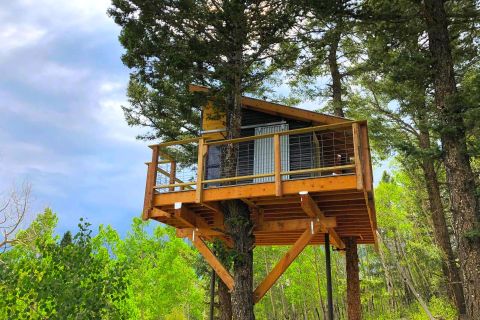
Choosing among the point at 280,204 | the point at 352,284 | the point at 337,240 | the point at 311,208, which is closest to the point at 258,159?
the point at 280,204

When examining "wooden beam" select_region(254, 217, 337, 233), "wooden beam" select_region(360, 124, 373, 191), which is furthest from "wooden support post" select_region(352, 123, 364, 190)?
"wooden beam" select_region(254, 217, 337, 233)

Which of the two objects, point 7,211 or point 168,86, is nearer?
point 168,86

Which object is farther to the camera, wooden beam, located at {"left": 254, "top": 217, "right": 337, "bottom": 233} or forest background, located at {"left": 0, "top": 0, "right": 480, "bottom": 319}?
wooden beam, located at {"left": 254, "top": 217, "right": 337, "bottom": 233}

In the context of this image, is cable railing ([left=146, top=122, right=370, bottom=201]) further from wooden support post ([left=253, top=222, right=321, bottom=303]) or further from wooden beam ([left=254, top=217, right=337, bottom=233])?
wooden support post ([left=253, top=222, right=321, bottom=303])

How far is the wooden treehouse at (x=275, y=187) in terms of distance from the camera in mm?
7188

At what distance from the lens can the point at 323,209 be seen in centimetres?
845

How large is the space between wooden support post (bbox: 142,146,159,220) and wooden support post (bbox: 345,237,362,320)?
638cm

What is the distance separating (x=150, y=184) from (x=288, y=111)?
3.86 meters

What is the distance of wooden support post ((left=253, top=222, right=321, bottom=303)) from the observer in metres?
7.55

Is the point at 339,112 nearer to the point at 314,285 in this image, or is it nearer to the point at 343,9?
the point at 343,9

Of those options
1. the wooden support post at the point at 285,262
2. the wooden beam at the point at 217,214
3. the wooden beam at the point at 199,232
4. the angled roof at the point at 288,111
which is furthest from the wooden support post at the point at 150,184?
the wooden support post at the point at 285,262

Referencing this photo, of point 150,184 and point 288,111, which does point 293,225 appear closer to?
point 288,111

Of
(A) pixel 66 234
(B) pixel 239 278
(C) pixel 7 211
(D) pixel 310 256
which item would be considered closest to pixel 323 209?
(B) pixel 239 278

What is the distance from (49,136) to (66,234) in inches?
2493
